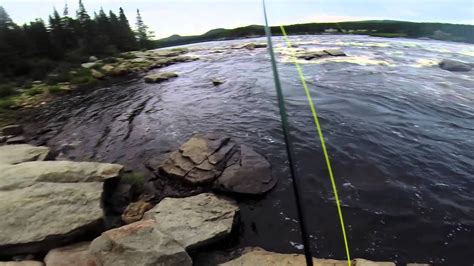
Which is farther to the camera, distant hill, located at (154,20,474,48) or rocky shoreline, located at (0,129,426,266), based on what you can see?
distant hill, located at (154,20,474,48)

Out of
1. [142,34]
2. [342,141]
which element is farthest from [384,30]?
[342,141]

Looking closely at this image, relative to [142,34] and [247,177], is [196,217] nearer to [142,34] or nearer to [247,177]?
[247,177]

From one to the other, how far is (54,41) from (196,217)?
52594 mm

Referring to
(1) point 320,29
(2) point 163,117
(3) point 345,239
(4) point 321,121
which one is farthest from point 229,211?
(1) point 320,29

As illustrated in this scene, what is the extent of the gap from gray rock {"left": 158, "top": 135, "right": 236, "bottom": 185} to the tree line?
3070 centimetres

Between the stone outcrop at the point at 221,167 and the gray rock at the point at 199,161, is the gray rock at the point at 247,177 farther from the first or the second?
the gray rock at the point at 199,161

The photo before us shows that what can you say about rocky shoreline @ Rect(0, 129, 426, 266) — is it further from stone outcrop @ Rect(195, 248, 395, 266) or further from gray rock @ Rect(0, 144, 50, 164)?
gray rock @ Rect(0, 144, 50, 164)

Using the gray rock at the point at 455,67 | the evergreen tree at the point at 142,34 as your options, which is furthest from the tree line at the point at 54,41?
the gray rock at the point at 455,67

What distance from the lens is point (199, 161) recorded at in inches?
378

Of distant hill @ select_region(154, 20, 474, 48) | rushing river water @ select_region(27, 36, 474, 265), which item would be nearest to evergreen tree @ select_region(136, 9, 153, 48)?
distant hill @ select_region(154, 20, 474, 48)

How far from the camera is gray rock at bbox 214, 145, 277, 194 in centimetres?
850

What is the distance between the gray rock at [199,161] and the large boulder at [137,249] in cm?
329

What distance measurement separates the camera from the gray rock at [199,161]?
29.6 feet

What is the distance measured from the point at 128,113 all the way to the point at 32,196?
1074cm
